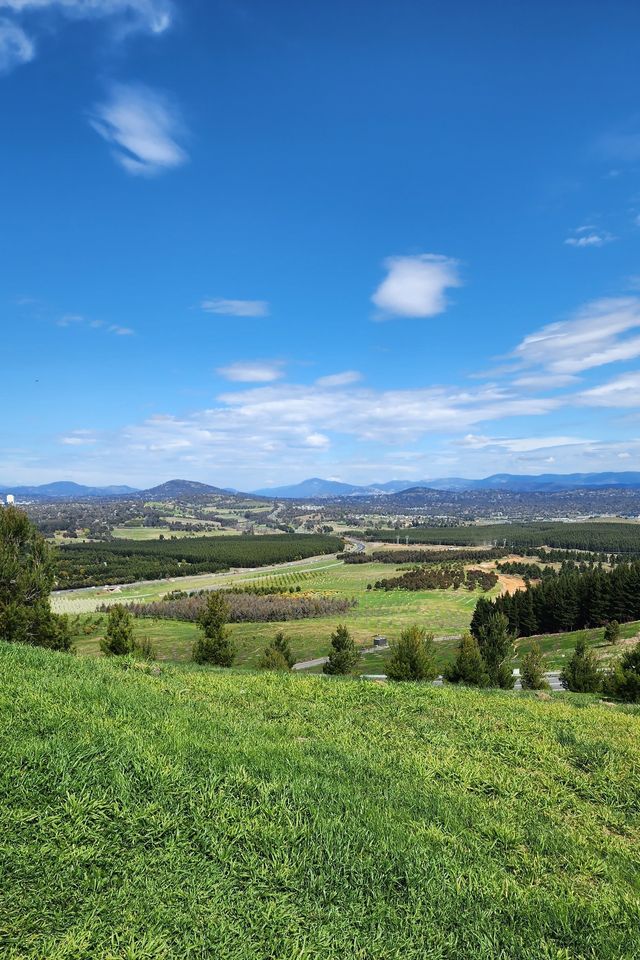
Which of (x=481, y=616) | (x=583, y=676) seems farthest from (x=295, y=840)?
(x=481, y=616)

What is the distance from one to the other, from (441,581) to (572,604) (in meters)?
60.4

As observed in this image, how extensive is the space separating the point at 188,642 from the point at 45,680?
66.8 meters

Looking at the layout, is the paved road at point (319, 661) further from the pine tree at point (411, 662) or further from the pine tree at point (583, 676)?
the pine tree at point (411, 662)

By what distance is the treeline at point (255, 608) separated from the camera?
100 metres

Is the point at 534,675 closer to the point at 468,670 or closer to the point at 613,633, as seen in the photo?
the point at 468,670

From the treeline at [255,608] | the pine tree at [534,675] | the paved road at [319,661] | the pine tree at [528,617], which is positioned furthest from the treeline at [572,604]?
the pine tree at [534,675]

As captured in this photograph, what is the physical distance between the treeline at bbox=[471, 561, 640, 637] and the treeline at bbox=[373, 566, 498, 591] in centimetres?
4670

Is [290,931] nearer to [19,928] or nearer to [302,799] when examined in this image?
[302,799]

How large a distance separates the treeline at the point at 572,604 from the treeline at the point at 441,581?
46.7m

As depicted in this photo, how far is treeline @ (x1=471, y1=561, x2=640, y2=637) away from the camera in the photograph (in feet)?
238

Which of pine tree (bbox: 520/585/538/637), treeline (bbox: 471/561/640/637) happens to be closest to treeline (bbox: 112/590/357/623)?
treeline (bbox: 471/561/640/637)

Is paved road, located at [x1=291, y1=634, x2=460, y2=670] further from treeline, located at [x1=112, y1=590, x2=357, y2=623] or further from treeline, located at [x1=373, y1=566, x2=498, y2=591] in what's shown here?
treeline, located at [x1=373, y1=566, x2=498, y2=591]

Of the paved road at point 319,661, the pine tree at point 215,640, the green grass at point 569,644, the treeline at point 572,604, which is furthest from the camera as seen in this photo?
the treeline at point 572,604

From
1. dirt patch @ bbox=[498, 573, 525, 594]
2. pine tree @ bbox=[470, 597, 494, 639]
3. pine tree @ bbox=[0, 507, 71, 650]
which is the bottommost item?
dirt patch @ bbox=[498, 573, 525, 594]
